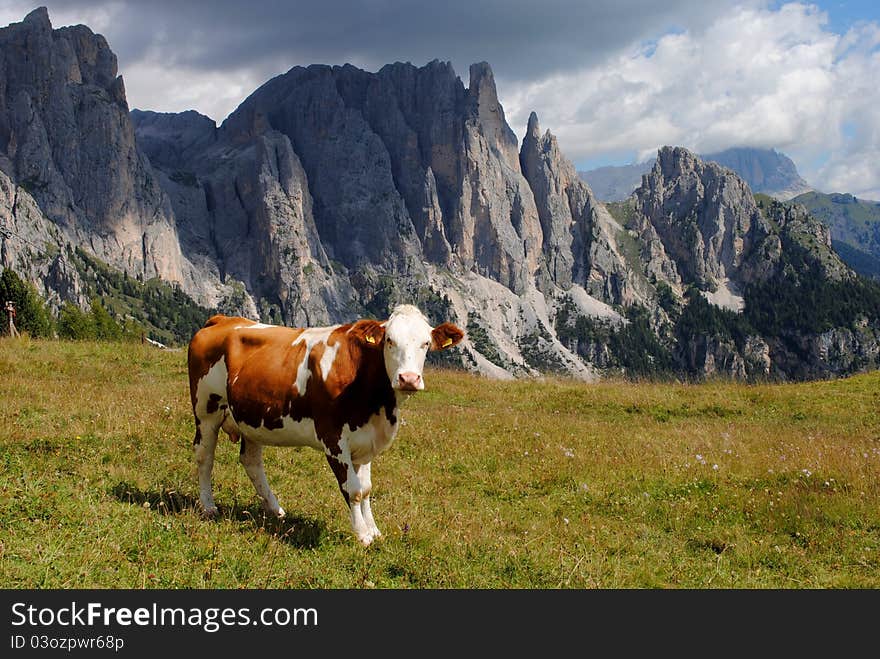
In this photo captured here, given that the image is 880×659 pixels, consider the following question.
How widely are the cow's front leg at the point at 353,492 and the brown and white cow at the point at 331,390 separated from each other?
1 centimetres

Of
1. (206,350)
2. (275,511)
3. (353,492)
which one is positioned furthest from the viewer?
(206,350)

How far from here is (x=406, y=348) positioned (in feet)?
24.1

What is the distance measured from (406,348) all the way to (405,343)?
0.20 ft

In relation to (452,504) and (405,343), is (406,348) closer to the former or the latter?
(405,343)

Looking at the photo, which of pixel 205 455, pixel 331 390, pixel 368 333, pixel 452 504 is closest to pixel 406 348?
pixel 368 333

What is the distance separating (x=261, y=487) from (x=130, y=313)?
21135 centimetres

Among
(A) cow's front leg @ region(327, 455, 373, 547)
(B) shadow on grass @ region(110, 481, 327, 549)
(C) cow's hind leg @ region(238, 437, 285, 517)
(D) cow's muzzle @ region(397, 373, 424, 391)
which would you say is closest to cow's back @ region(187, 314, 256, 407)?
(C) cow's hind leg @ region(238, 437, 285, 517)

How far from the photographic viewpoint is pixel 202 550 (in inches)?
273

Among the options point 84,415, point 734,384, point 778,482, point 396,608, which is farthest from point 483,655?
point 734,384

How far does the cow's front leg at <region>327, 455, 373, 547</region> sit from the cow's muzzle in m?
1.44

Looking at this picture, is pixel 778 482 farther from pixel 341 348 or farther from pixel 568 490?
pixel 341 348

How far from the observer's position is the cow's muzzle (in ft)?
23.2

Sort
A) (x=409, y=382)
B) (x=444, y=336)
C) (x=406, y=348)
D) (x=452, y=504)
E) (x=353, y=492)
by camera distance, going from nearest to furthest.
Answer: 1. (x=409, y=382)
2. (x=406, y=348)
3. (x=353, y=492)
4. (x=444, y=336)
5. (x=452, y=504)

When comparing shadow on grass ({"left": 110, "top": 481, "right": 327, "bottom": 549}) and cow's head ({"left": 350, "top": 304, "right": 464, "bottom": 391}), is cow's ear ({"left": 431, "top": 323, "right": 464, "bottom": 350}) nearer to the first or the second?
cow's head ({"left": 350, "top": 304, "right": 464, "bottom": 391})
